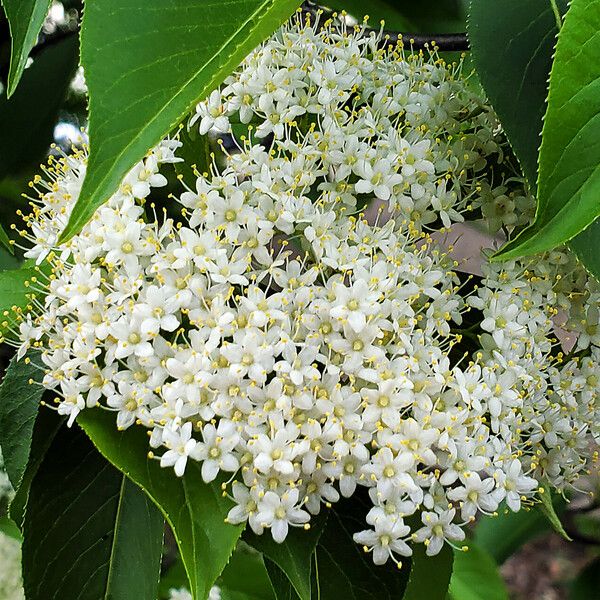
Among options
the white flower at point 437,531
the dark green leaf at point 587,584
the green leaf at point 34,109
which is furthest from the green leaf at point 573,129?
the dark green leaf at point 587,584

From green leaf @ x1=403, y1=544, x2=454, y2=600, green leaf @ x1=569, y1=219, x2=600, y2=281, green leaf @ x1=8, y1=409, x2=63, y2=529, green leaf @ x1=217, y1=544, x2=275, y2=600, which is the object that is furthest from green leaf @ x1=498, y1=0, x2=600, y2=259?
green leaf @ x1=217, y1=544, x2=275, y2=600

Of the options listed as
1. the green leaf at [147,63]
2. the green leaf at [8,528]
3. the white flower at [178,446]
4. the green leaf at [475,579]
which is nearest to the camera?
the green leaf at [147,63]

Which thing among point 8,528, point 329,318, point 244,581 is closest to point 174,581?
point 244,581

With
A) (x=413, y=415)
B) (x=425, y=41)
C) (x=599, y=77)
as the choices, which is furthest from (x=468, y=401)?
(x=425, y=41)

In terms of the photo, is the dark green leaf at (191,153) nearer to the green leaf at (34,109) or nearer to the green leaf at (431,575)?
the green leaf at (431,575)

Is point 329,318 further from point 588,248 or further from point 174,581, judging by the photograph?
point 174,581

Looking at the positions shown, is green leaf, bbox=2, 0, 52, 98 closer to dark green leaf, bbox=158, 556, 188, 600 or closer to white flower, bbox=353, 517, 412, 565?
white flower, bbox=353, 517, 412, 565
